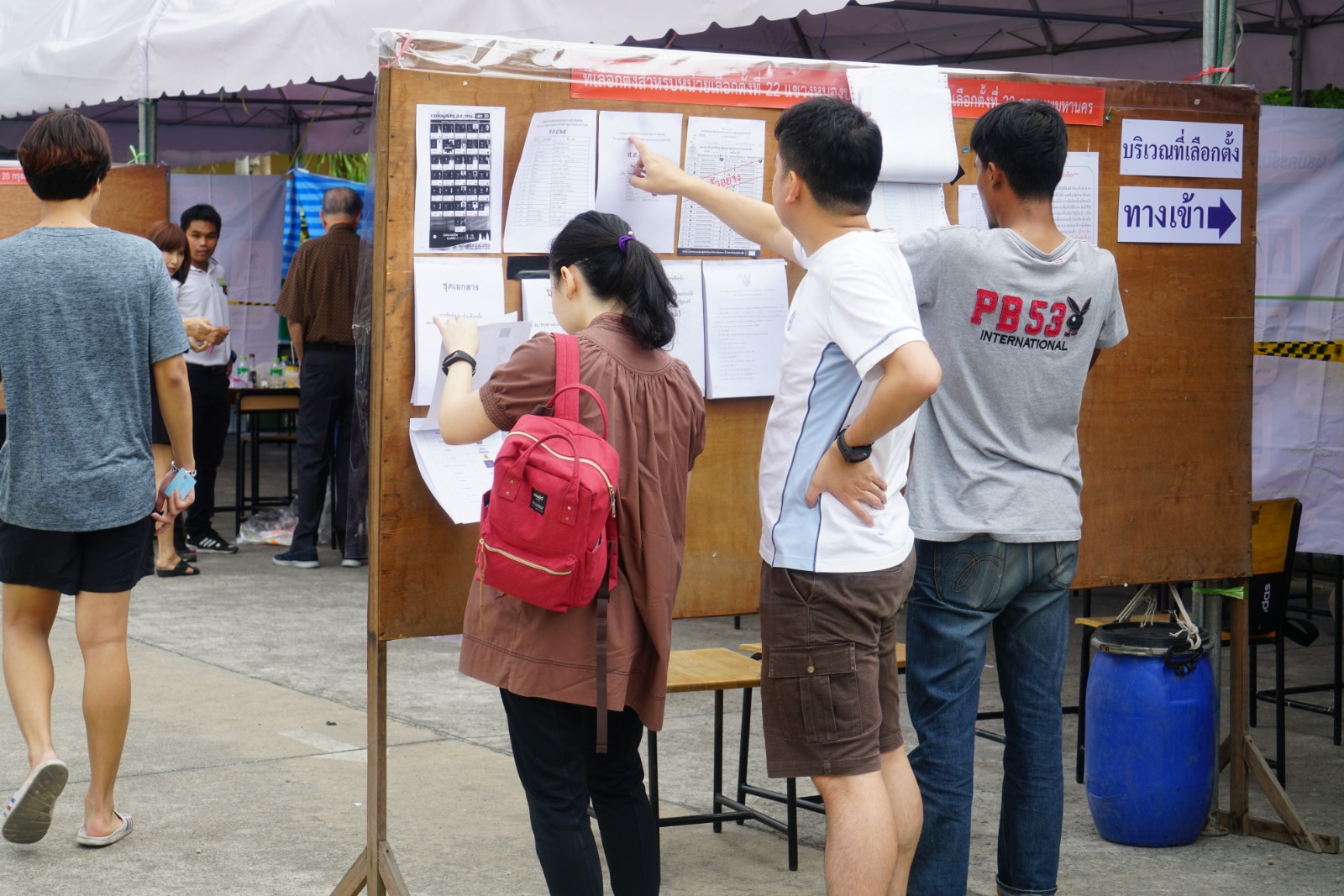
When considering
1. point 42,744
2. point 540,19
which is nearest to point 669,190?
point 42,744

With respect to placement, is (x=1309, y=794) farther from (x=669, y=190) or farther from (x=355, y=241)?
(x=355, y=241)

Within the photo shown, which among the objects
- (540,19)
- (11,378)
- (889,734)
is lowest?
(889,734)

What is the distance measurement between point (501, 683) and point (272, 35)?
5.84 metres

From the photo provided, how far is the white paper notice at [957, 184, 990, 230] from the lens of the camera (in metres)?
3.78

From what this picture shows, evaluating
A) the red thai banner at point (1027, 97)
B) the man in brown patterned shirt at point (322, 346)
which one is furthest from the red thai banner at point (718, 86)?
the man in brown patterned shirt at point (322, 346)

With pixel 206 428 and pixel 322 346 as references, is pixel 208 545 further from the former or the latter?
pixel 322 346

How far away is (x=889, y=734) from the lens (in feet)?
9.73

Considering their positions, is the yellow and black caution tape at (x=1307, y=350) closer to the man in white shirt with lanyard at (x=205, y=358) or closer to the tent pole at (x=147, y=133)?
the man in white shirt with lanyard at (x=205, y=358)

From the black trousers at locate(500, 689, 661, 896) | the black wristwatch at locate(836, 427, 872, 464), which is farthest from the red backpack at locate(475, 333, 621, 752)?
the black wristwatch at locate(836, 427, 872, 464)

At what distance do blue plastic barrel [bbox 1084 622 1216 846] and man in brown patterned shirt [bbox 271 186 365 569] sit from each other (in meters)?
4.94

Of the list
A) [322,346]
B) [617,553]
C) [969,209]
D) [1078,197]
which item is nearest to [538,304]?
[617,553]

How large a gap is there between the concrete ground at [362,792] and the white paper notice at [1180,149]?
6.28 ft

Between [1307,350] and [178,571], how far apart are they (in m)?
6.06

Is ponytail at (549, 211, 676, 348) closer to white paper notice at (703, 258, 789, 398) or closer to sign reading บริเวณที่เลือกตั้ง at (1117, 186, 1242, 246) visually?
white paper notice at (703, 258, 789, 398)
